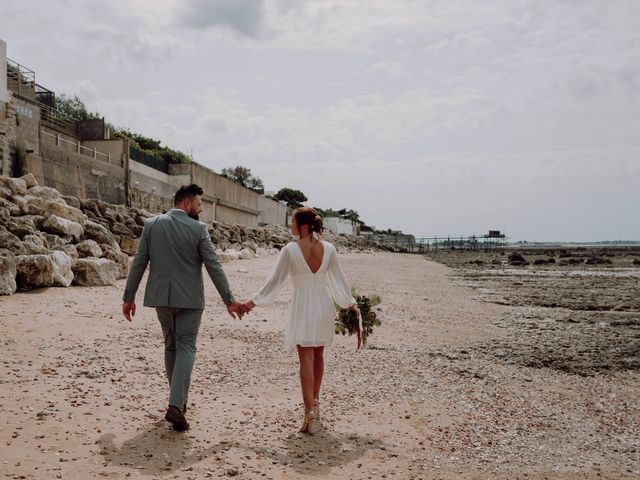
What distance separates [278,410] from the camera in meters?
5.79

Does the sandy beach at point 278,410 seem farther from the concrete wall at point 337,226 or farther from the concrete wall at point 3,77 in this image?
the concrete wall at point 337,226

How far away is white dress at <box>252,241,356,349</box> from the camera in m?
5.09

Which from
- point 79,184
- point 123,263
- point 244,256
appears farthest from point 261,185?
point 123,263

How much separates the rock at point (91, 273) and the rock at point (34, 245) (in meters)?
0.74

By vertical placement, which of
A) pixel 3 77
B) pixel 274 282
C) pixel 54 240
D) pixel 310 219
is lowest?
pixel 274 282

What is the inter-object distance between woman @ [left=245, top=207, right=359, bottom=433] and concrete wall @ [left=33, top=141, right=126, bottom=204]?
55.6 ft

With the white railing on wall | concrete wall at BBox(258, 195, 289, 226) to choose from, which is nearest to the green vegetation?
concrete wall at BBox(258, 195, 289, 226)

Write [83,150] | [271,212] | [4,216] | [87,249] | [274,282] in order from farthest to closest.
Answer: [271,212]
[83,150]
[87,249]
[4,216]
[274,282]

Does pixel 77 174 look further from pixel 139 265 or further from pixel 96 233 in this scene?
pixel 139 265

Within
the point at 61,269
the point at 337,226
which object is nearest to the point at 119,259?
the point at 61,269

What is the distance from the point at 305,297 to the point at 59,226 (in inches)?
441

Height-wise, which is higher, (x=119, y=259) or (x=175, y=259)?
(x=175, y=259)

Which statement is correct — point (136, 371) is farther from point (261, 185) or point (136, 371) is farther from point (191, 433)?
point (261, 185)

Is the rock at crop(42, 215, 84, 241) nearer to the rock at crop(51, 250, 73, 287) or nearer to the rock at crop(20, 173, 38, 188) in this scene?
the rock at crop(51, 250, 73, 287)
